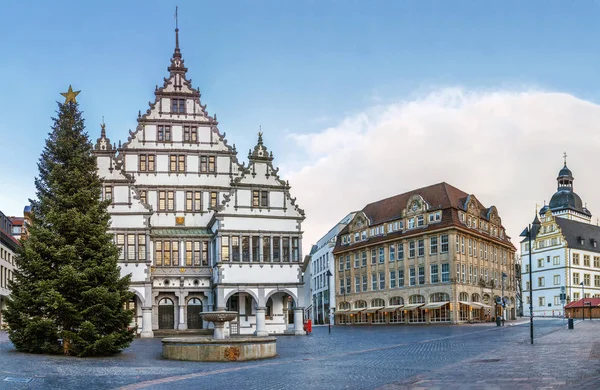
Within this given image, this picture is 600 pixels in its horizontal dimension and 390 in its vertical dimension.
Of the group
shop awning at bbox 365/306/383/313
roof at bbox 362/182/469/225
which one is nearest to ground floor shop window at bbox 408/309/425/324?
shop awning at bbox 365/306/383/313

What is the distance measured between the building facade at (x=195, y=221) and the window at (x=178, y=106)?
0.25ft

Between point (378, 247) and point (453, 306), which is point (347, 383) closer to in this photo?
point (453, 306)

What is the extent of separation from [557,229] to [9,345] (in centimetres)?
9546

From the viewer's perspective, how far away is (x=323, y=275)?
11062 cm

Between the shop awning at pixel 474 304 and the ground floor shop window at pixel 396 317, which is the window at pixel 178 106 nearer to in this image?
the shop awning at pixel 474 304

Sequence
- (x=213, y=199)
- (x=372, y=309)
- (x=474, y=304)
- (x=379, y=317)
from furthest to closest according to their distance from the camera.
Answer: (x=372, y=309)
(x=379, y=317)
(x=474, y=304)
(x=213, y=199)

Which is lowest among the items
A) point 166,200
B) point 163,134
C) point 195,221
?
point 195,221

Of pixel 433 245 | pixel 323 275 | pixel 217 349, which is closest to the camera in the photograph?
pixel 217 349

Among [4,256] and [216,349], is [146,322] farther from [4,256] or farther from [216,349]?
[216,349]

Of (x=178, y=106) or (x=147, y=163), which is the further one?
(x=178, y=106)

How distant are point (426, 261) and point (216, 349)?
2130 inches

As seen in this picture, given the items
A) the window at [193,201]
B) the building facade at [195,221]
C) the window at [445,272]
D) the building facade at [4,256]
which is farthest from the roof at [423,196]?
the building facade at [4,256]

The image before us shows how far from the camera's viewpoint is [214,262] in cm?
5559

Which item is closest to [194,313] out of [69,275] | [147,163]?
[147,163]
